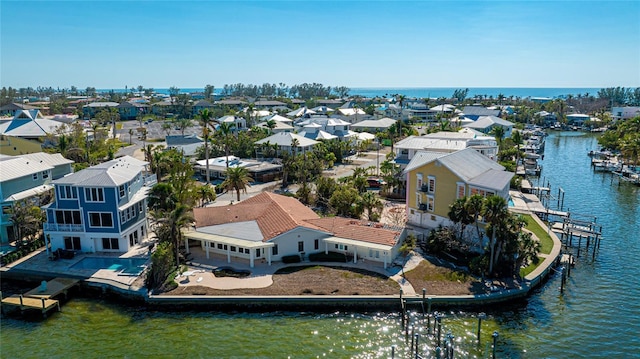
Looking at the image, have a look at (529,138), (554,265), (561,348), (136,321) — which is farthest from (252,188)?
(529,138)

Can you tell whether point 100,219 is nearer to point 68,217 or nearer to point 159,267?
point 68,217

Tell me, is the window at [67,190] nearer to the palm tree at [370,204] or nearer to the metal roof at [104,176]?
the metal roof at [104,176]

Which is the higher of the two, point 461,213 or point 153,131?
point 461,213

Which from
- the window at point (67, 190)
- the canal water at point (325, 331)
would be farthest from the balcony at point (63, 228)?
the canal water at point (325, 331)

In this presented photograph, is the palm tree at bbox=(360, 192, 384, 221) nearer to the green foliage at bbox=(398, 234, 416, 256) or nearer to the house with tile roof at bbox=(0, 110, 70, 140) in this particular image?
the green foliage at bbox=(398, 234, 416, 256)

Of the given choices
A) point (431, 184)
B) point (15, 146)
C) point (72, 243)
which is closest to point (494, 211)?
point (431, 184)

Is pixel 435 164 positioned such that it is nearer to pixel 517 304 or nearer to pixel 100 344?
pixel 517 304

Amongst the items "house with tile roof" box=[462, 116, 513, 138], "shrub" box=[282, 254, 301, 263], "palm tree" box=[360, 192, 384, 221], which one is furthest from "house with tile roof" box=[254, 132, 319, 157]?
"house with tile roof" box=[462, 116, 513, 138]

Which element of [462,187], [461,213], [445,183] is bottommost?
[461,213]
